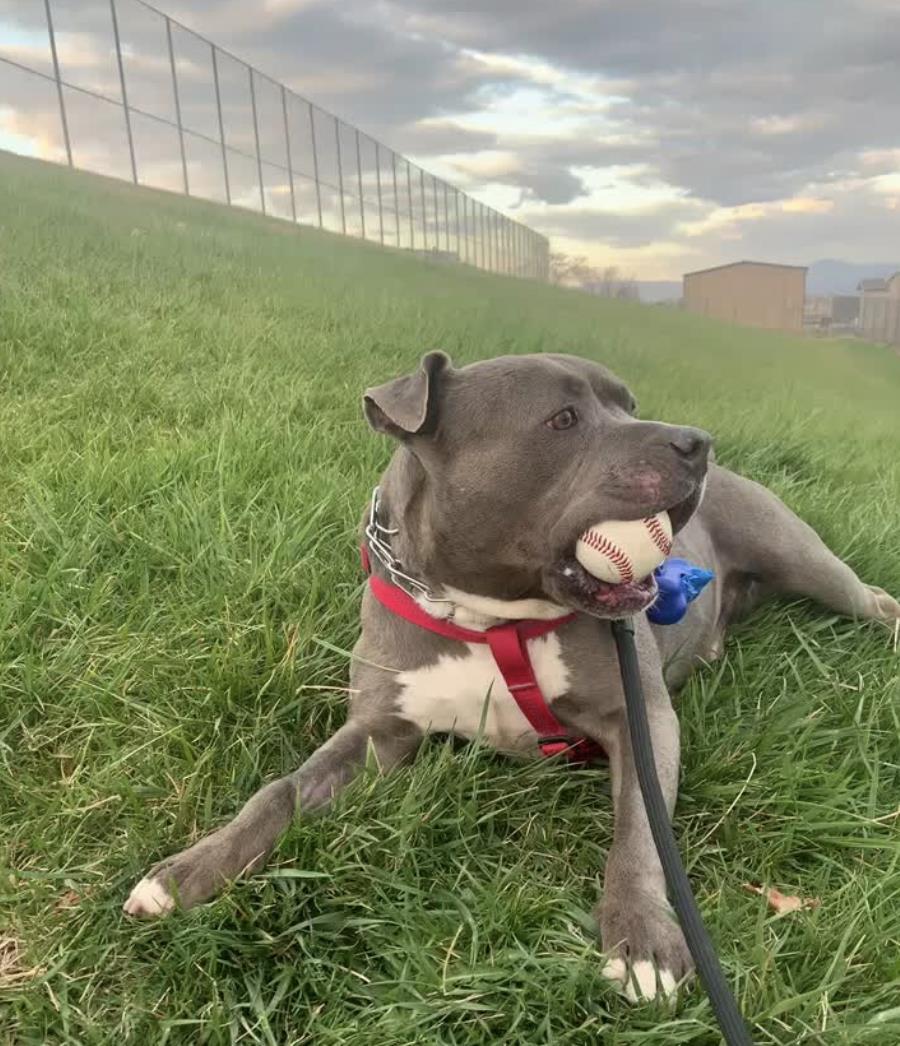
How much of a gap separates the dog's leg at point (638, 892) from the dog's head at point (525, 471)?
1.45 feet

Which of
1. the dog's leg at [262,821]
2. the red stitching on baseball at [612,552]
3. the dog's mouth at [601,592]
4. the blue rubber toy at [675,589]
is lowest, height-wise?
the dog's leg at [262,821]

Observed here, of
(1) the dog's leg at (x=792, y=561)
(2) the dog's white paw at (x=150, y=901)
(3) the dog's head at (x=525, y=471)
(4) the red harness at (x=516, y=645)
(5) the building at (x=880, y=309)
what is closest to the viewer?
(2) the dog's white paw at (x=150, y=901)

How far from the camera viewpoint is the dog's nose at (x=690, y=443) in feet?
6.38

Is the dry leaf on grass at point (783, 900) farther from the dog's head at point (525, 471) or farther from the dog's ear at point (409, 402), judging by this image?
the dog's ear at point (409, 402)

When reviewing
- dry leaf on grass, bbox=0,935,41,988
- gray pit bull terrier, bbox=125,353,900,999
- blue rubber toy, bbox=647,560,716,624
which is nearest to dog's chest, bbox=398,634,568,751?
gray pit bull terrier, bbox=125,353,900,999

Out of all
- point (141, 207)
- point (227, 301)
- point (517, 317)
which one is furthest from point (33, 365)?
point (141, 207)

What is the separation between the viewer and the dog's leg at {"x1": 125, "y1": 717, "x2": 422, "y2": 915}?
187 cm

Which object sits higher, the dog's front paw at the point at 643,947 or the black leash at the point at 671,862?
the black leash at the point at 671,862

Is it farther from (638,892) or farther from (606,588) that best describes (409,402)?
(638,892)

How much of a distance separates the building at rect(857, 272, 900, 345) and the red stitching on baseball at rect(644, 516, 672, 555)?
320 inches

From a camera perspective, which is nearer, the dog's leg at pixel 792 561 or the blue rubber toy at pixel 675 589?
the blue rubber toy at pixel 675 589

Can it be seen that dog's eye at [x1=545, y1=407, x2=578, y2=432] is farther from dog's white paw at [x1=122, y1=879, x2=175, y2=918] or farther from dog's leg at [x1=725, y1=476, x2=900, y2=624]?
dog's leg at [x1=725, y1=476, x2=900, y2=624]

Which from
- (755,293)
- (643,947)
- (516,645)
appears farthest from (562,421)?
(755,293)

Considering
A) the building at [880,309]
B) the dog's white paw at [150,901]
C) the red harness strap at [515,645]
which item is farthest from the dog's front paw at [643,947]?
the building at [880,309]
